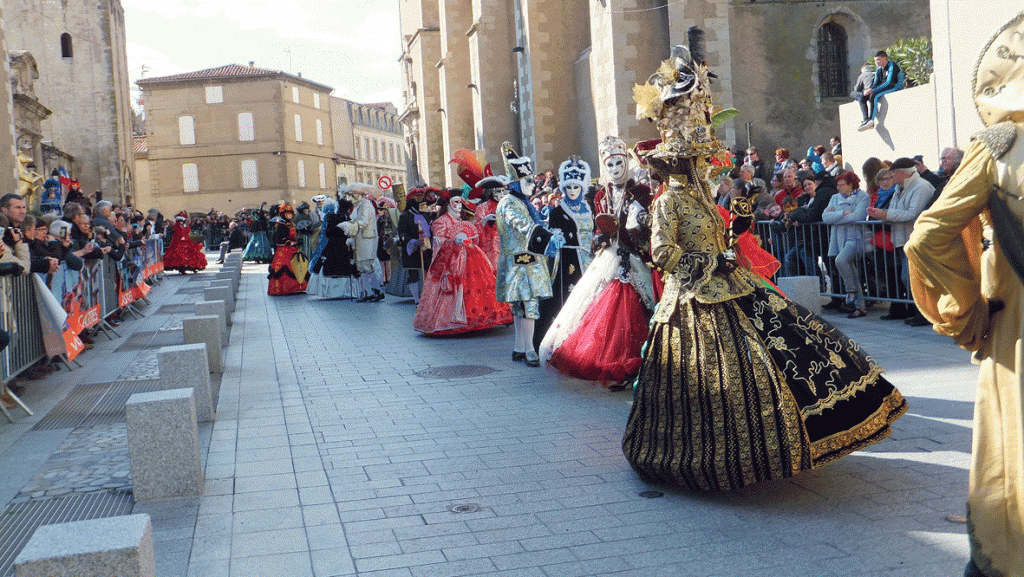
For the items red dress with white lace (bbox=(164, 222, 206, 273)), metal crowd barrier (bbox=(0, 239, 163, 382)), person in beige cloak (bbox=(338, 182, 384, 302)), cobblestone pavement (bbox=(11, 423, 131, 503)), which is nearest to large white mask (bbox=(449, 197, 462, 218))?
metal crowd barrier (bbox=(0, 239, 163, 382))

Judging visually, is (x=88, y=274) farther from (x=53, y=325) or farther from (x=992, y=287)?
(x=992, y=287)

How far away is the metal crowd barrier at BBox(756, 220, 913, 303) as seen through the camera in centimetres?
1055

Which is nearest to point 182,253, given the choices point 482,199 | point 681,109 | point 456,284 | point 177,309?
point 177,309

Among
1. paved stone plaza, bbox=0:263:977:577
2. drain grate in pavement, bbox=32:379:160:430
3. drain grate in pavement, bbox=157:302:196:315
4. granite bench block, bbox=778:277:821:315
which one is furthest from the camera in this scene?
drain grate in pavement, bbox=157:302:196:315

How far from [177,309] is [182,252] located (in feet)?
38.5

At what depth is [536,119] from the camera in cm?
2830

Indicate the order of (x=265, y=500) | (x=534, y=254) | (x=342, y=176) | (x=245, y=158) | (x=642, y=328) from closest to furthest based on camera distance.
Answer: (x=265, y=500)
(x=642, y=328)
(x=534, y=254)
(x=245, y=158)
(x=342, y=176)

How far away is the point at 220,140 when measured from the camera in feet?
208

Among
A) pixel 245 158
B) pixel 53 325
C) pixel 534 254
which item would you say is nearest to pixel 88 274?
pixel 53 325

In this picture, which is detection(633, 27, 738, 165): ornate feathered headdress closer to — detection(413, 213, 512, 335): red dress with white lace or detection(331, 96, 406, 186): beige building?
detection(413, 213, 512, 335): red dress with white lace

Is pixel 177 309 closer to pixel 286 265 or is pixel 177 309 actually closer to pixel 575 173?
pixel 286 265

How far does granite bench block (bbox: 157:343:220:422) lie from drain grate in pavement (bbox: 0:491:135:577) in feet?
5.96

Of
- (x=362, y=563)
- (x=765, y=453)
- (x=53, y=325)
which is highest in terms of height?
(x=53, y=325)

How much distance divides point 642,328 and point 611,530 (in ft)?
10.3
